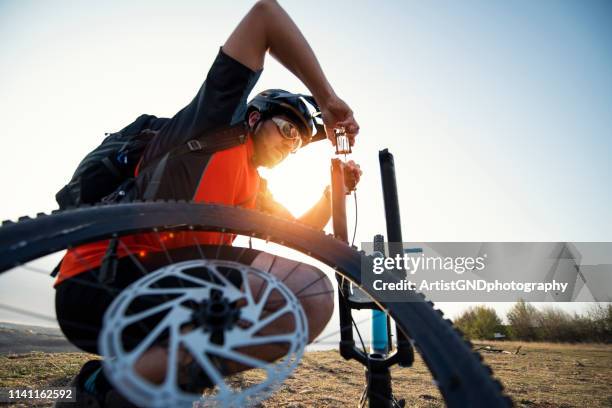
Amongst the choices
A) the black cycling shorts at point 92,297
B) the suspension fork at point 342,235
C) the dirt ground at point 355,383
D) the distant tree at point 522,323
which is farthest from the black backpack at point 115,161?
the distant tree at point 522,323

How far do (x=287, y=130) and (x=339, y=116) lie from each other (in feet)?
1.63

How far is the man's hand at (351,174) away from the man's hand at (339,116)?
0.84 feet

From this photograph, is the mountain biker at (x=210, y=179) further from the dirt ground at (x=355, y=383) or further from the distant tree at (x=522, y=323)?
the distant tree at (x=522, y=323)

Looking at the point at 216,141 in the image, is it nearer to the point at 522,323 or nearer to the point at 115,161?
the point at 115,161

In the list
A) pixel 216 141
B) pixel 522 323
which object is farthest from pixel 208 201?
pixel 522 323

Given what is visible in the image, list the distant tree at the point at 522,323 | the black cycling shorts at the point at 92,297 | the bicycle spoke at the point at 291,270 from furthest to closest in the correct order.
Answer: the distant tree at the point at 522,323 → the bicycle spoke at the point at 291,270 → the black cycling shorts at the point at 92,297

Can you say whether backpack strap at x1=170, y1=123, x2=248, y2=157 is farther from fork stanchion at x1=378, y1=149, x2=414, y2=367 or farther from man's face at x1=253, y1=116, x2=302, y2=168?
fork stanchion at x1=378, y1=149, x2=414, y2=367

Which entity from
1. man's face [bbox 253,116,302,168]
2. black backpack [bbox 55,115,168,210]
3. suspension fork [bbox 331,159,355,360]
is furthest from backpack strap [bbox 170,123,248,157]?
suspension fork [bbox 331,159,355,360]

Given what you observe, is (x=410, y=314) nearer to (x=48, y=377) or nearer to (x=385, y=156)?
(x=385, y=156)

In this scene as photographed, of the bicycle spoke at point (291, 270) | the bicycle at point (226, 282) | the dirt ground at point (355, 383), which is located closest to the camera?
the bicycle at point (226, 282)

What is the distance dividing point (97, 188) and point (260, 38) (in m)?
0.99

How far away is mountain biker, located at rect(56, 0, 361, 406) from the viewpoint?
120cm

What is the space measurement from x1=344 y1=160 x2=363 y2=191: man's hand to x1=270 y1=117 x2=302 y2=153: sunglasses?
413 millimetres

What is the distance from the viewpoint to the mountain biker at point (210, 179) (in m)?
1.20
